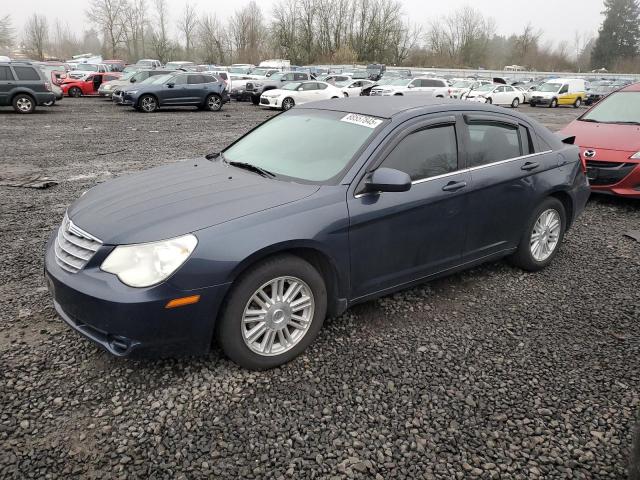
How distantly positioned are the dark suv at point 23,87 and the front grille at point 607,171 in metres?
17.8

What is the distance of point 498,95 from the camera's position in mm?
29484

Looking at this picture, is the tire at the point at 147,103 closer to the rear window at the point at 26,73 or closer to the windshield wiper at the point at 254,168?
the rear window at the point at 26,73

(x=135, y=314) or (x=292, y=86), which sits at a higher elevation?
(x=292, y=86)

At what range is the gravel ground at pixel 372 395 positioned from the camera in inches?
94.3

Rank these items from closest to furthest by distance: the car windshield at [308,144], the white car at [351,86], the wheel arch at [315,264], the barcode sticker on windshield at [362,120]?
the wheel arch at [315,264] → the car windshield at [308,144] → the barcode sticker on windshield at [362,120] → the white car at [351,86]

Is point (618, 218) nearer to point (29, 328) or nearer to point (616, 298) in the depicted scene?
point (616, 298)

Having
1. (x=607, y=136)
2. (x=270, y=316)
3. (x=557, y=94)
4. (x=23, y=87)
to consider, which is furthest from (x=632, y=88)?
(x=557, y=94)

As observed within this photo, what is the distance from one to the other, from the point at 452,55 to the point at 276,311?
288 ft

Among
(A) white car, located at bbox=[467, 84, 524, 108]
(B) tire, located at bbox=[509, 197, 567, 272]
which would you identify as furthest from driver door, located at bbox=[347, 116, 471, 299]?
(A) white car, located at bbox=[467, 84, 524, 108]

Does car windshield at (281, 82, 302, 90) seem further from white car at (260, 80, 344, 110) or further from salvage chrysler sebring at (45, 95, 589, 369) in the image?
salvage chrysler sebring at (45, 95, 589, 369)

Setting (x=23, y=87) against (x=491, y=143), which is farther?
(x=23, y=87)

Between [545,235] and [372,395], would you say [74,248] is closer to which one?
[372,395]

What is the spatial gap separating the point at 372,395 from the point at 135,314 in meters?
1.41

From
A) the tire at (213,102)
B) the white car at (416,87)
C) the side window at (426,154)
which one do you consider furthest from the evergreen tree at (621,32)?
the side window at (426,154)
